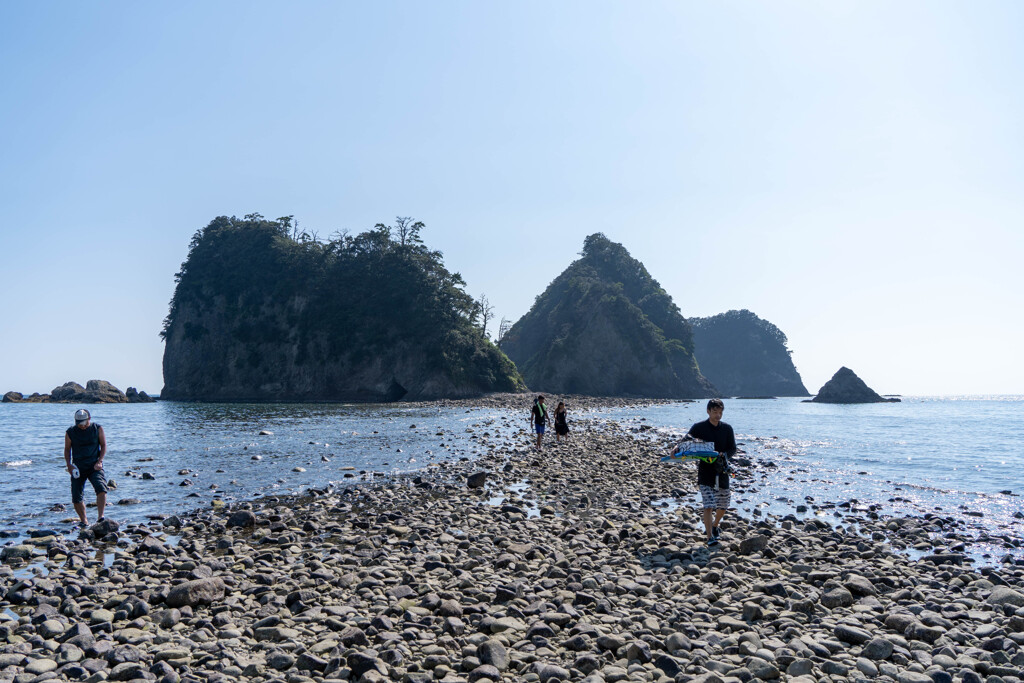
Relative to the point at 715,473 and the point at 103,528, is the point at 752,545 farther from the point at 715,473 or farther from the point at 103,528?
the point at 103,528

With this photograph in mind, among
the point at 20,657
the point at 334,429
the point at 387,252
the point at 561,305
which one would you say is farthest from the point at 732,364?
the point at 20,657

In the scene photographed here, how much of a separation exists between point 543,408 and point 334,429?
57.1 feet

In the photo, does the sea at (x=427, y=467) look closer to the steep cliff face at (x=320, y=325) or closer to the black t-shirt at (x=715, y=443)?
the black t-shirt at (x=715, y=443)

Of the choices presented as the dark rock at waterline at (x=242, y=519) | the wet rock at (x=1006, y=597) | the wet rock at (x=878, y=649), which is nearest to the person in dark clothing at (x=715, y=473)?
the wet rock at (x=1006, y=597)

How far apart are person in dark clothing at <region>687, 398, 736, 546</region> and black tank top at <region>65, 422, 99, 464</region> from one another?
1208 cm

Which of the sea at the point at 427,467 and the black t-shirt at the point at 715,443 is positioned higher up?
the black t-shirt at the point at 715,443

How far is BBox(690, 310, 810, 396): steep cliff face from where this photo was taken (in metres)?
174

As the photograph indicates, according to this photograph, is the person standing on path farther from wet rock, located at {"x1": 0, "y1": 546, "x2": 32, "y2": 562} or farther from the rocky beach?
wet rock, located at {"x1": 0, "y1": 546, "x2": 32, "y2": 562}

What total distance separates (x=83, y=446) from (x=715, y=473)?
1257 cm

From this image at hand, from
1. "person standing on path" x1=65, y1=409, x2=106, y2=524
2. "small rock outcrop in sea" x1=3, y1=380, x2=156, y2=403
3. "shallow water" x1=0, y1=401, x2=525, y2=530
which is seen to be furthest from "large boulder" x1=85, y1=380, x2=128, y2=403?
"person standing on path" x1=65, y1=409, x2=106, y2=524

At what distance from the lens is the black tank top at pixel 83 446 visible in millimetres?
12086

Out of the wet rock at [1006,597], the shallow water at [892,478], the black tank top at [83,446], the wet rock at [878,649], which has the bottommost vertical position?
the shallow water at [892,478]

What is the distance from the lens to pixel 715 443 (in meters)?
10.4

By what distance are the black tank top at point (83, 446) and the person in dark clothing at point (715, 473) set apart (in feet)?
39.6
